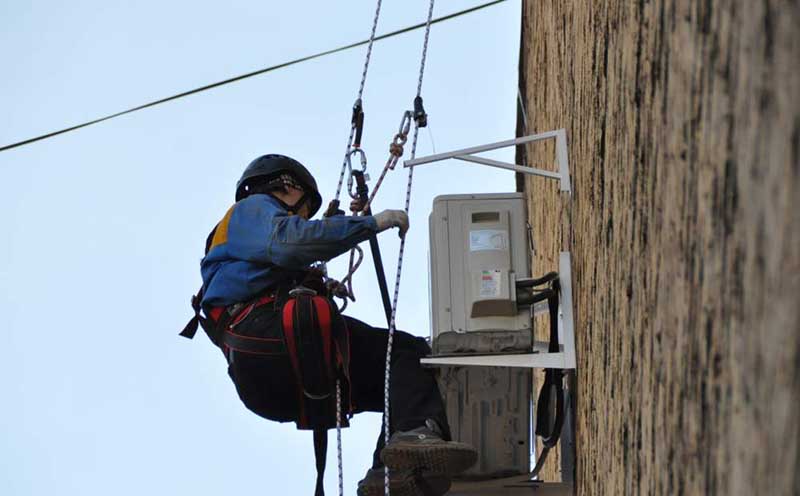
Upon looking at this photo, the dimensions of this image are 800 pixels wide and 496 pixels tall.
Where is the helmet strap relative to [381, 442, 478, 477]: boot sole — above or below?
above

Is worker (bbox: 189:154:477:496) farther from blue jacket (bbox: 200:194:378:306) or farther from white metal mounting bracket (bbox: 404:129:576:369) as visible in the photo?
white metal mounting bracket (bbox: 404:129:576:369)

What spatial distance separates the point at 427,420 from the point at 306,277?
101 centimetres

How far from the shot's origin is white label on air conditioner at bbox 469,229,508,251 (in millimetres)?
5508

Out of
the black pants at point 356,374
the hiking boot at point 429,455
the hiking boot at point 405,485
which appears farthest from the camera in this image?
the black pants at point 356,374

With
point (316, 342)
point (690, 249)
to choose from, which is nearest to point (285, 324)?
point (316, 342)

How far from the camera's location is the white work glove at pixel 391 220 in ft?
18.5

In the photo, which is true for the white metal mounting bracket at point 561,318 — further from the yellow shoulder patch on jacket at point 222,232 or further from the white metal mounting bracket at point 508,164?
the yellow shoulder patch on jacket at point 222,232

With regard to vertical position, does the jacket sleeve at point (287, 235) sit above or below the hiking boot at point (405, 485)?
above

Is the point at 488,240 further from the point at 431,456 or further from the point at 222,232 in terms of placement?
the point at 222,232

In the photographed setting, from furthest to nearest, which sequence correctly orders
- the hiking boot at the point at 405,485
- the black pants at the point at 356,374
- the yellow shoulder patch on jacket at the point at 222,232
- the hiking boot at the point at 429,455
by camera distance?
1. the yellow shoulder patch on jacket at the point at 222,232
2. the black pants at the point at 356,374
3. the hiking boot at the point at 405,485
4. the hiking boot at the point at 429,455

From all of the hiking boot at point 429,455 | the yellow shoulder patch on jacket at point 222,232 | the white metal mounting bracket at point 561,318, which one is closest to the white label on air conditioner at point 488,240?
the white metal mounting bracket at point 561,318

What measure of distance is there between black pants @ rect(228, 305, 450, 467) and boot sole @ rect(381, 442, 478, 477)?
1.29 feet

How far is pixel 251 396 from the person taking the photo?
5801mm

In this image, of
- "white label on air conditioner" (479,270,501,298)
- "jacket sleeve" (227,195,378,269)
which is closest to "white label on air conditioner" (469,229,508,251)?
"white label on air conditioner" (479,270,501,298)
